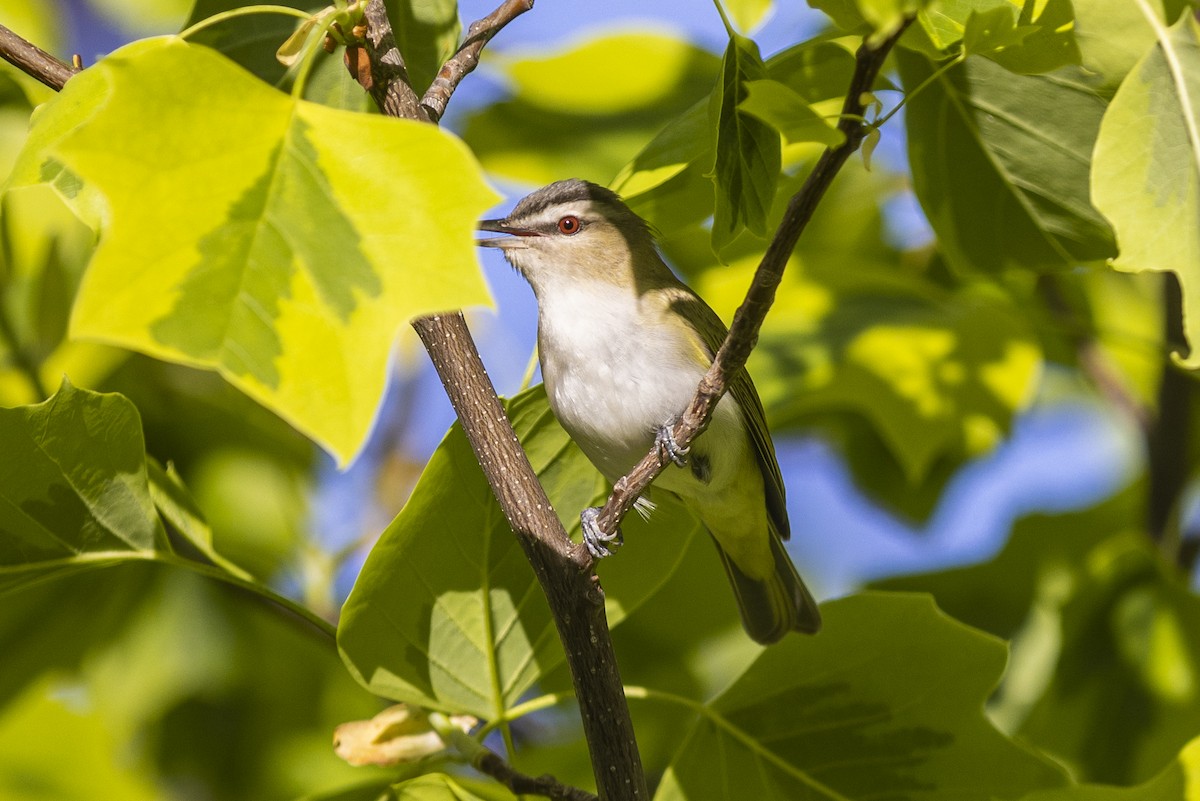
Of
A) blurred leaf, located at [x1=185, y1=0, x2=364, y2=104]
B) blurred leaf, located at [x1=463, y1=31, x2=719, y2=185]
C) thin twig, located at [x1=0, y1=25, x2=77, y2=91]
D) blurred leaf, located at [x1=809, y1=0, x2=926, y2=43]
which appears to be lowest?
blurred leaf, located at [x1=463, y1=31, x2=719, y2=185]

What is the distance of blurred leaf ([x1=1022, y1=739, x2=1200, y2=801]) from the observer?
2.22 metres

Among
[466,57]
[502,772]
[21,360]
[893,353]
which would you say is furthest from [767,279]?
[21,360]

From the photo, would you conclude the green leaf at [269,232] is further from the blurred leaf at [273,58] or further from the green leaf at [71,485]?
the blurred leaf at [273,58]

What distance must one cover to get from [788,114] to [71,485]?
59.0 inches

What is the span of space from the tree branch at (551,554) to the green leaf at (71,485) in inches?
24.4

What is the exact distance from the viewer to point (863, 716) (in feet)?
8.43

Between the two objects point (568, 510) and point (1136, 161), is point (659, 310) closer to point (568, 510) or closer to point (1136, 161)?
point (568, 510)

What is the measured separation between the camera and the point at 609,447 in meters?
3.10

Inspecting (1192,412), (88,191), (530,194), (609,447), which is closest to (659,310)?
(609,447)

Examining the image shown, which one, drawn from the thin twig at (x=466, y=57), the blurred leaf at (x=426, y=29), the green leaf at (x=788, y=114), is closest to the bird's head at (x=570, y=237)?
the blurred leaf at (x=426, y=29)

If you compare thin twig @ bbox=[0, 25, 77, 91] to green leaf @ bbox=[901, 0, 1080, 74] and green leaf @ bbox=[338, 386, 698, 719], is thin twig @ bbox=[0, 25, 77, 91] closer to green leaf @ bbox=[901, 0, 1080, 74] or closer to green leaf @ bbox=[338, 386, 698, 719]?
green leaf @ bbox=[338, 386, 698, 719]

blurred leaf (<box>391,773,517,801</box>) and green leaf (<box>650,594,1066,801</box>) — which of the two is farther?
green leaf (<box>650,594,1066,801</box>)

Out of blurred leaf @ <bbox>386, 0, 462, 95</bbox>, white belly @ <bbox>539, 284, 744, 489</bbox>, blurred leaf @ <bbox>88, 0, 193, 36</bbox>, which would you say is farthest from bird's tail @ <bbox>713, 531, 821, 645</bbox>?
blurred leaf @ <bbox>88, 0, 193, 36</bbox>

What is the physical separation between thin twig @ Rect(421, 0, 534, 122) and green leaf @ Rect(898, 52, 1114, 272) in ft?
2.81
